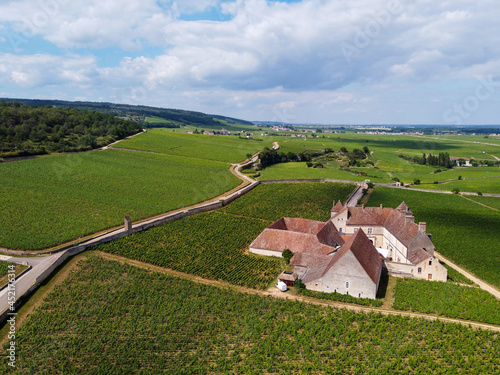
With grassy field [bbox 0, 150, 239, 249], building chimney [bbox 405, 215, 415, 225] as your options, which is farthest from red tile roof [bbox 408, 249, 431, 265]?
Result: grassy field [bbox 0, 150, 239, 249]

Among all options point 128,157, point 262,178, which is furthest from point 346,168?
point 128,157

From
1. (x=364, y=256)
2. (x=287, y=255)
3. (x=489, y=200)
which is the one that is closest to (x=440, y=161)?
(x=489, y=200)

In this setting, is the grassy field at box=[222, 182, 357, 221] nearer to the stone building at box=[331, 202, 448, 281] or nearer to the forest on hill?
the stone building at box=[331, 202, 448, 281]

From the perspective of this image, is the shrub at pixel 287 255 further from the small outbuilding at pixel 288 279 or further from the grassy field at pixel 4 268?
the grassy field at pixel 4 268

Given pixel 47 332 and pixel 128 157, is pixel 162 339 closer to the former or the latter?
pixel 47 332

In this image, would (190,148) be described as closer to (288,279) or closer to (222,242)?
(222,242)

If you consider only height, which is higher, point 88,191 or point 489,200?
point 489,200
